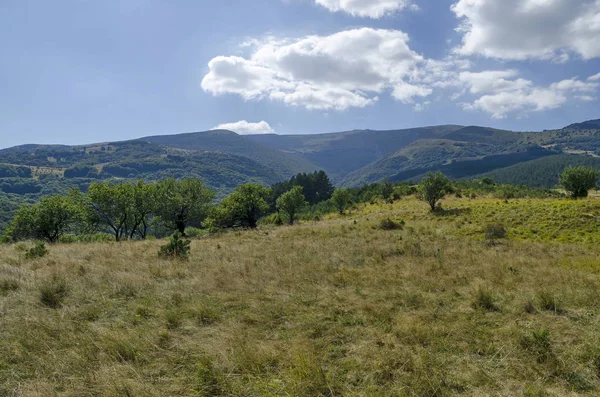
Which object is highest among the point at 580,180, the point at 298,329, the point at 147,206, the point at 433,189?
the point at 580,180

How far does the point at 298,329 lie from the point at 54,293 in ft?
21.2

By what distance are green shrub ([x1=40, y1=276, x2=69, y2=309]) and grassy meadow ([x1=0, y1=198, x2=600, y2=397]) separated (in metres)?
0.04

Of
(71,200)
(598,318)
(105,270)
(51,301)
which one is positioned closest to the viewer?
(598,318)

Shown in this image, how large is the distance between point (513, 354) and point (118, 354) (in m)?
6.59

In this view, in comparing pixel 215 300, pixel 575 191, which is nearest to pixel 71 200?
pixel 215 300

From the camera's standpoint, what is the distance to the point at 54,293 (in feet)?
24.9

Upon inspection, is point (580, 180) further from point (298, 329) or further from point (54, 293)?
point (54, 293)

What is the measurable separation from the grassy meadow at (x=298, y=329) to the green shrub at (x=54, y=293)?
41 millimetres

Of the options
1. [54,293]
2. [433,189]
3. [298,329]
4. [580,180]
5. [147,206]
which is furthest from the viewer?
[580,180]

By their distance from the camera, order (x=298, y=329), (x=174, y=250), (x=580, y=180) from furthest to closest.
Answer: (x=580, y=180) → (x=174, y=250) → (x=298, y=329)

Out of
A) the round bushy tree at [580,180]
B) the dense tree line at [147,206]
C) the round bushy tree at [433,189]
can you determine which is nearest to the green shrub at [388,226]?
the round bushy tree at [433,189]

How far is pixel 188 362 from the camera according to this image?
493 centimetres

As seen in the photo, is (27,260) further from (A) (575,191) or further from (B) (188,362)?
(A) (575,191)

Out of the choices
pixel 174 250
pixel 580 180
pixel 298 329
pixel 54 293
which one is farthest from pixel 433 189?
pixel 54 293
